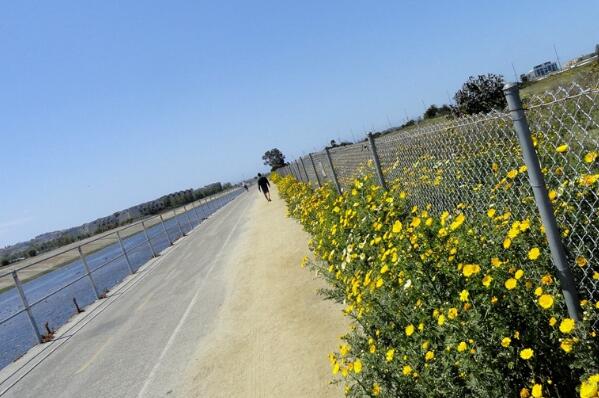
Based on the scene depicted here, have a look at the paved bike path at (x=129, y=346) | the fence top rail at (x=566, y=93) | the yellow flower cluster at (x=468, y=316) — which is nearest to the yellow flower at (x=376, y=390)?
the yellow flower cluster at (x=468, y=316)

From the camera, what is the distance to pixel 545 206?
108 inches

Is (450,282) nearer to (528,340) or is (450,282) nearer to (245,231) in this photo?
(528,340)

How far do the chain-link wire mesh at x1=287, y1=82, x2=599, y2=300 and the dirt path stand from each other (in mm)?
1936

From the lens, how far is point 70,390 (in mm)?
6332

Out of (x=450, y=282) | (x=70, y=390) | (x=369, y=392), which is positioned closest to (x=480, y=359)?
(x=450, y=282)

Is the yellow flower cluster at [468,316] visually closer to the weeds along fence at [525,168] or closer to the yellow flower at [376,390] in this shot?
the yellow flower at [376,390]

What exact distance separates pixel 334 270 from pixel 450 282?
301cm

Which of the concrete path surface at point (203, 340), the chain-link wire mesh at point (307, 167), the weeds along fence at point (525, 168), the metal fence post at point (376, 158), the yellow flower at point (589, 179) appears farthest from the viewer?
the chain-link wire mesh at point (307, 167)

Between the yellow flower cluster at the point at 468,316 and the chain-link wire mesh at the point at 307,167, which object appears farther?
the chain-link wire mesh at the point at 307,167

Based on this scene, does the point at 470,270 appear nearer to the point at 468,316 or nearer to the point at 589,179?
the point at 468,316

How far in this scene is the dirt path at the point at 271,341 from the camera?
4566 millimetres

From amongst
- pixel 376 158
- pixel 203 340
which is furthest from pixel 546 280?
pixel 203 340

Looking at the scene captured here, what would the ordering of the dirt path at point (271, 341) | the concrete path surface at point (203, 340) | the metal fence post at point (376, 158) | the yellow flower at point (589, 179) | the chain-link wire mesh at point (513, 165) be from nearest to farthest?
the yellow flower at point (589, 179)
the chain-link wire mesh at point (513, 165)
the dirt path at point (271, 341)
the concrete path surface at point (203, 340)
the metal fence post at point (376, 158)

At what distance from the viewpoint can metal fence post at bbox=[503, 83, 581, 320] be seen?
2.70 m
